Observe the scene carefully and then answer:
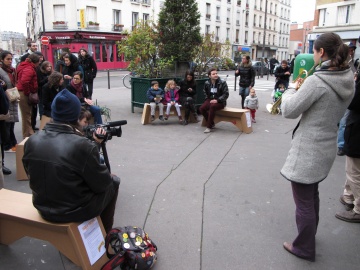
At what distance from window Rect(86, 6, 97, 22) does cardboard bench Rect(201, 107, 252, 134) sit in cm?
2955

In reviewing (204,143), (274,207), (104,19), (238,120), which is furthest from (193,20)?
(104,19)

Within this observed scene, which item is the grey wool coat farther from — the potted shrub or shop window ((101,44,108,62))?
shop window ((101,44,108,62))

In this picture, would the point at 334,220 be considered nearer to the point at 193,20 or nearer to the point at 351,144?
the point at 351,144

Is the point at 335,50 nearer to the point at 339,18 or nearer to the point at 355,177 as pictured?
the point at 355,177

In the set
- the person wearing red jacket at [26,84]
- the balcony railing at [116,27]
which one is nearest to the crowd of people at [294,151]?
the person wearing red jacket at [26,84]

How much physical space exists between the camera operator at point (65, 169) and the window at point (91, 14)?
33768 mm

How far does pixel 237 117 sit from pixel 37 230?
5573 mm

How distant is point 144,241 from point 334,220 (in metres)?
2.18

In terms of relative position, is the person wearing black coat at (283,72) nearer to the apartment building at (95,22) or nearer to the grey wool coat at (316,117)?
the grey wool coat at (316,117)

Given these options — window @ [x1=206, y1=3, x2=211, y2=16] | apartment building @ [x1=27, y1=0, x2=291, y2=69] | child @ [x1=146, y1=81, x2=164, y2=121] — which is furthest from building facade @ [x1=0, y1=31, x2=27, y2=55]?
child @ [x1=146, y1=81, x2=164, y2=121]

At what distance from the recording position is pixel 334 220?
3.65 m

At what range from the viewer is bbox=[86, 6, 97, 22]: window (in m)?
33.2

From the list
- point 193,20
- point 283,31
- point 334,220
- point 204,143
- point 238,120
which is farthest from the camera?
point 283,31

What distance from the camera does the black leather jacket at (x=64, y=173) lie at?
7.72 ft
